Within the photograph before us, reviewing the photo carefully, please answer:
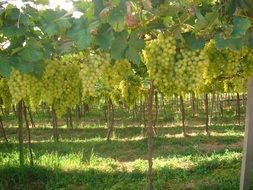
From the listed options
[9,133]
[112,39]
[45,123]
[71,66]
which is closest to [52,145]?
[9,133]

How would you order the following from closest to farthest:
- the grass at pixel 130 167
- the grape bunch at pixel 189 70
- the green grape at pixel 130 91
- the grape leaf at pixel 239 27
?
the grape leaf at pixel 239 27, the grape bunch at pixel 189 70, the grass at pixel 130 167, the green grape at pixel 130 91

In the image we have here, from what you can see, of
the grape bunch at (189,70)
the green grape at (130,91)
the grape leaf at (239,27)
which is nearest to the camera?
the grape leaf at (239,27)

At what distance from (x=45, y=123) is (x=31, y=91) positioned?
23027 millimetres

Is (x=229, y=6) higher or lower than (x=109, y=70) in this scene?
higher

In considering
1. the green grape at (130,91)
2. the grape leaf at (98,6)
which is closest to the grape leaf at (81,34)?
the grape leaf at (98,6)

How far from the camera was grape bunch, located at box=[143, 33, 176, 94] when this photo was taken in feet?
9.93

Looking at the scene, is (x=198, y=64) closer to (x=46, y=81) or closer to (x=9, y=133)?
(x=46, y=81)

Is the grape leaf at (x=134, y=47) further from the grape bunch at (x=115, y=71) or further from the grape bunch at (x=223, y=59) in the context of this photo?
the grape bunch at (x=223, y=59)

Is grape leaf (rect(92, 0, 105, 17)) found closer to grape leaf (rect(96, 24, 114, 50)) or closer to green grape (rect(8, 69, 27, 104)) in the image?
grape leaf (rect(96, 24, 114, 50))

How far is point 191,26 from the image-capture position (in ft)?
10.3

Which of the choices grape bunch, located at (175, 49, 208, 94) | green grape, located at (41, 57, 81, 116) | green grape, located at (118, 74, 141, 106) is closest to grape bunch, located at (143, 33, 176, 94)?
grape bunch, located at (175, 49, 208, 94)

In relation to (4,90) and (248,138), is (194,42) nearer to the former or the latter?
(248,138)

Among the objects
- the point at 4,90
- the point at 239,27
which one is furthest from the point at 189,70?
the point at 4,90

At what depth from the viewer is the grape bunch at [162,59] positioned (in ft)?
9.93
